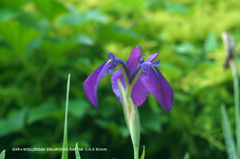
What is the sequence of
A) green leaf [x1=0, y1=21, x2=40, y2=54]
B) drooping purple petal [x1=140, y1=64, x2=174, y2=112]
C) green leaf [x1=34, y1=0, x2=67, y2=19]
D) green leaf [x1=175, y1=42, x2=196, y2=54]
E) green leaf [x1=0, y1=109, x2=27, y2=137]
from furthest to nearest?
green leaf [x1=175, y1=42, x2=196, y2=54] → green leaf [x1=34, y1=0, x2=67, y2=19] → green leaf [x1=0, y1=21, x2=40, y2=54] → green leaf [x1=0, y1=109, x2=27, y2=137] → drooping purple petal [x1=140, y1=64, x2=174, y2=112]

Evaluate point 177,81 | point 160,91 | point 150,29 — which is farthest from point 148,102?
point 160,91

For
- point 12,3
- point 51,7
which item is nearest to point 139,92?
point 51,7

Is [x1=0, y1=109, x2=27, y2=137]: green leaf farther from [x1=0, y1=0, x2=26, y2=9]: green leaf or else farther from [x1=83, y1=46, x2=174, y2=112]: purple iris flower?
[x1=83, y1=46, x2=174, y2=112]: purple iris flower

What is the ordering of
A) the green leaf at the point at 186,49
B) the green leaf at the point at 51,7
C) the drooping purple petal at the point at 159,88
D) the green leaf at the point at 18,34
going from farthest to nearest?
1. the green leaf at the point at 186,49
2. the green leaf at the point at 51,7
3. the green leaf at the point at 18,34
4. the drooping purple petal at the point at 159,88

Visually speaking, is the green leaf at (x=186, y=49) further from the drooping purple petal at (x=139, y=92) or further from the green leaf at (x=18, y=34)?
the drooping purple petal at (x=139, y=92)

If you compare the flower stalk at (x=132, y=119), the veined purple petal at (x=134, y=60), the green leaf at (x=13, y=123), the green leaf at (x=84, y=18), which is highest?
the green leaf at (x=84, y=18)

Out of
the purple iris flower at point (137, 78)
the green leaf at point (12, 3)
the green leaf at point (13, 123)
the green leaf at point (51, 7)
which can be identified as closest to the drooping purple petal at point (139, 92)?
the purple iris flower at point (137, 78)

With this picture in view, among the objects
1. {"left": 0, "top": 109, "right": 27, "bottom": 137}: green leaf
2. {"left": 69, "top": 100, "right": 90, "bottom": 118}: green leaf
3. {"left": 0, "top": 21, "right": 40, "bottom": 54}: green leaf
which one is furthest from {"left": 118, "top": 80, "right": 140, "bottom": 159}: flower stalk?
{"left": 0, "top": 21, "right": 40, "bottom": 54}: green leaf

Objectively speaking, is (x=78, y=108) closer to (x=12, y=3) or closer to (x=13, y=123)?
(x=13, y=123)
